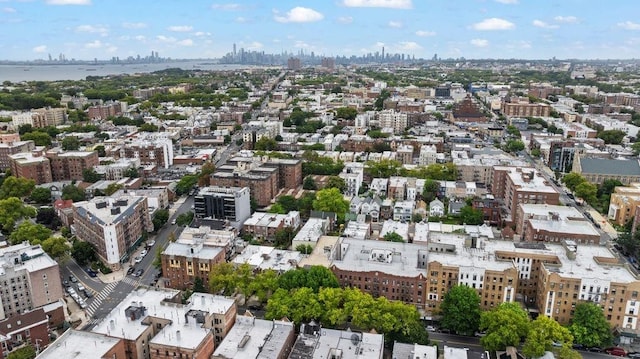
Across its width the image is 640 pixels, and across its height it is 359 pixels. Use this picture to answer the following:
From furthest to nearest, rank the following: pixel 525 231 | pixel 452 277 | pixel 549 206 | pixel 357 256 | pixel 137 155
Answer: pixel 137 155 → pixel 549 206 → pixel 525 231 → pixel 357 256 → pixel 452 277

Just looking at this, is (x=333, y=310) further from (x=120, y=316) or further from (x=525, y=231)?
(x=525, y=231)

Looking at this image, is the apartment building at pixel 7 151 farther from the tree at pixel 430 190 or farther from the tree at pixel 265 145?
the tree at pixel 430 190

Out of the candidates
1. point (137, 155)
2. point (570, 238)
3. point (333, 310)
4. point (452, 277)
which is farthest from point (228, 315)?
point (137, 155)

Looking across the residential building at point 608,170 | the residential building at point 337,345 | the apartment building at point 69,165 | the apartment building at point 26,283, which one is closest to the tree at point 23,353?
the apartment building at point 26,283

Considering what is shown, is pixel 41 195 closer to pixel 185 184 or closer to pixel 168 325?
pixel 185 184

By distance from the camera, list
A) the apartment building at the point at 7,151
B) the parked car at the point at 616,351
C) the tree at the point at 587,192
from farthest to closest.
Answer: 1. the apartment building at the point at 7,151
2. the tree at the point at 587,192
3. the parked car at the point at 616,351
